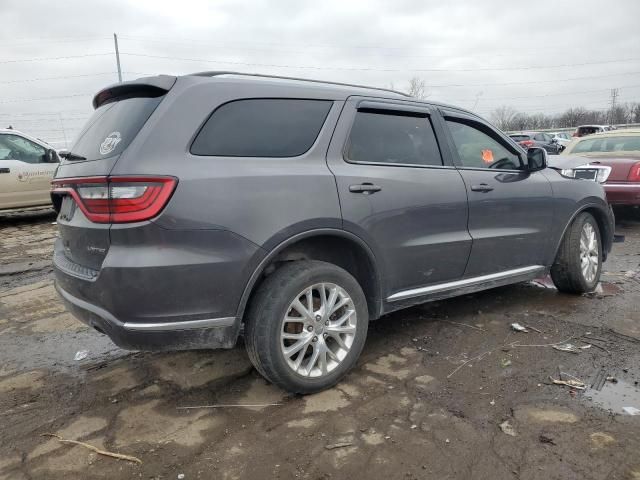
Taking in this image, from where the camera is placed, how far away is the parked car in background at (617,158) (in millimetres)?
7930

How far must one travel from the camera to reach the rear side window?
2760 mm

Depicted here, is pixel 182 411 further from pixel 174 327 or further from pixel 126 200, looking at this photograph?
pixel 126 200

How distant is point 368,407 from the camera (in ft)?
9.53

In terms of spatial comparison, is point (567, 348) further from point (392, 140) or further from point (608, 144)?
point (608, 144)

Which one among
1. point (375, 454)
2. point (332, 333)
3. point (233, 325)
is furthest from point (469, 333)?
point (233, 325)

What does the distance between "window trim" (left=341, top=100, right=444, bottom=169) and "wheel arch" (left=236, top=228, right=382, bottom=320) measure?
1.65 ft

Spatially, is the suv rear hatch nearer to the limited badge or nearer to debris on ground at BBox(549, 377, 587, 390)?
the limited badge

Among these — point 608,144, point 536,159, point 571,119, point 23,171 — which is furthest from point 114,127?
point 571,119

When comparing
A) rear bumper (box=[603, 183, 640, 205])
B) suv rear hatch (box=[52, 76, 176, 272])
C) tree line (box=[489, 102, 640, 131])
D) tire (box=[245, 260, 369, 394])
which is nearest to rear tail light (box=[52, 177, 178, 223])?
suv rear hatch (box=[52, 76, 176, 272])

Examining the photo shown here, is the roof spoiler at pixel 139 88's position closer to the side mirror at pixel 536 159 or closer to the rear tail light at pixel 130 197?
the rear tail light at pixel 130 197

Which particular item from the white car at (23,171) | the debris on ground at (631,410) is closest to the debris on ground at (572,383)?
the debris on ground at (631,410)

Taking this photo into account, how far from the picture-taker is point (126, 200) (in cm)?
254

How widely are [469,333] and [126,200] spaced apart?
2.71m

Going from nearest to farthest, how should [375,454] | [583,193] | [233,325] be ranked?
1. [375,454]
2. [233,325]
3. [583,193]
